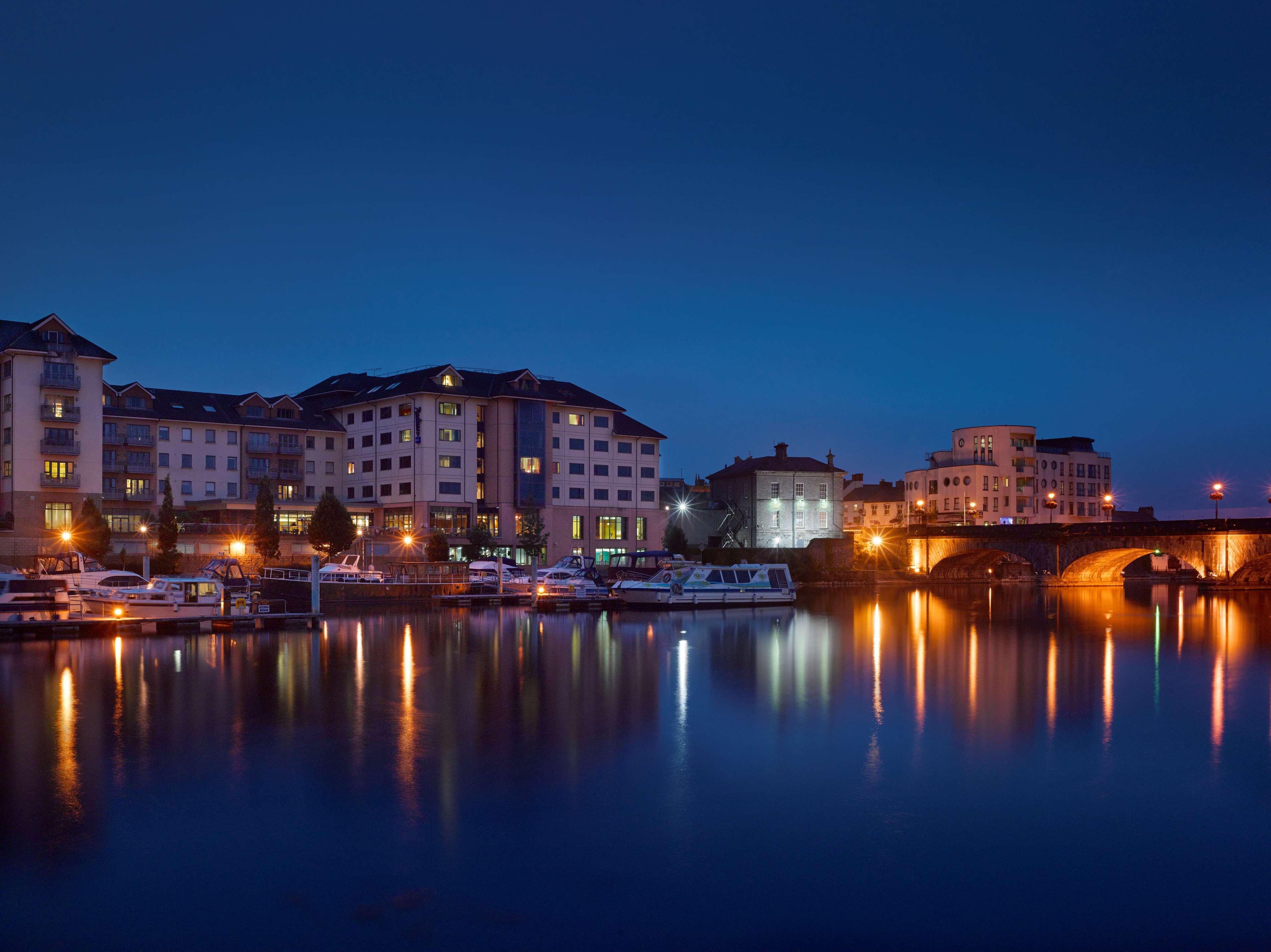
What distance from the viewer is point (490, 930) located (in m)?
11.5

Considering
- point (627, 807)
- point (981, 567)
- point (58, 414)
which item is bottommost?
point (981, 567)

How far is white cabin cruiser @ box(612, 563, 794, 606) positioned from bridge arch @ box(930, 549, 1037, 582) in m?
40.9

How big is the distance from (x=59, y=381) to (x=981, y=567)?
86.1m

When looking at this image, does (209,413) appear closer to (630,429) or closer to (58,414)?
(58,414)

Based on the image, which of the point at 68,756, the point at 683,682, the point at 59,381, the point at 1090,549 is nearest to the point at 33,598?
the point at 68,756

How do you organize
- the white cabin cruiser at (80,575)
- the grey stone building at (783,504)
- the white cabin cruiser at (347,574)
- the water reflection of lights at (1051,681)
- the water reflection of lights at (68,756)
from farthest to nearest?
the grey stone building at (783,504), the white cabin cruiser at (347,574), the white cabin cruiser at (80,575), the water reflection of lights at (1051,681), the water reflection of lights at (68,756)

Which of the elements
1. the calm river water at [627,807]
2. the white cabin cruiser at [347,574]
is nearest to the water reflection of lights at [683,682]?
the calm river water at [627,807]

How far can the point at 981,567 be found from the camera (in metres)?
111

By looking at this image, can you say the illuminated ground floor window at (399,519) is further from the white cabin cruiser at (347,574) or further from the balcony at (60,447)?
the balcony at (60,447)

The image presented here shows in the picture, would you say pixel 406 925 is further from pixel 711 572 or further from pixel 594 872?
pixel 711 572

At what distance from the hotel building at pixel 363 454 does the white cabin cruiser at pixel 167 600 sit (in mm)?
28752

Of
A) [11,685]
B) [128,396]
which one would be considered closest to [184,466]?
[128,396]

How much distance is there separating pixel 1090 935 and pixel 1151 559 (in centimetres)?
13342

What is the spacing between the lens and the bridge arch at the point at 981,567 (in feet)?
340
